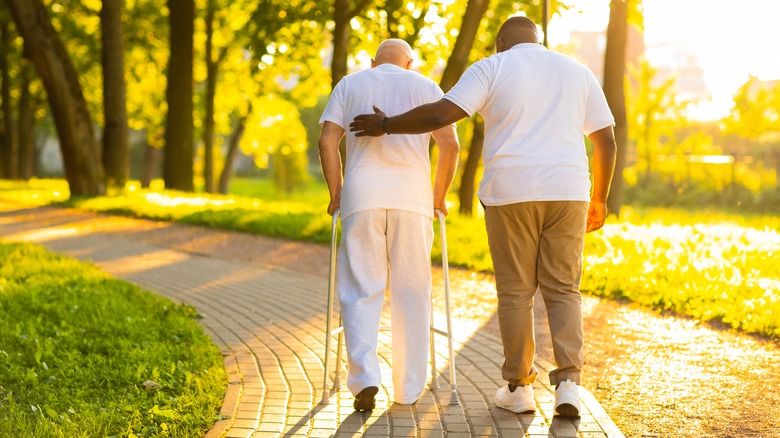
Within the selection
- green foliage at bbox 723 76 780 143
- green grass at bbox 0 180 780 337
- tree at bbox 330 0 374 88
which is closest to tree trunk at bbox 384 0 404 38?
tree at bbox 330 0 374 88

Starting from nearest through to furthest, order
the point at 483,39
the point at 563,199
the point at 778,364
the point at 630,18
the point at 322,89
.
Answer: the point at 563,199
the point at 778,364
the point at 630,18
the point at 483,39
the point at 322,89

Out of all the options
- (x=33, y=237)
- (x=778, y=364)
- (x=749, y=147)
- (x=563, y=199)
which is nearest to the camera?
(x=563, y=199)

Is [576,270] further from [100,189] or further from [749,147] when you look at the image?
[749,147]

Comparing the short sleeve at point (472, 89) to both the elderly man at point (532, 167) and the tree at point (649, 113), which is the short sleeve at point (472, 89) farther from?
the tree at point (649, 113)

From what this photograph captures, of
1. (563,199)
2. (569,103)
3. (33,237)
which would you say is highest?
(569,103)

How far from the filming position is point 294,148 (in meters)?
46.0

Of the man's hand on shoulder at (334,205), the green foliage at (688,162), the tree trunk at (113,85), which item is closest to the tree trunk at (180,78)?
the tree trunk at (113,85)

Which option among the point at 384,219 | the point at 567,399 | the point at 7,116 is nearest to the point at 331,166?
the point at 384,219

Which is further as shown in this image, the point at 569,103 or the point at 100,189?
the point at 100,189

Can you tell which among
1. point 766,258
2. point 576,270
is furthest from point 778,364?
point 766,258

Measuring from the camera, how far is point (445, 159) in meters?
5.44

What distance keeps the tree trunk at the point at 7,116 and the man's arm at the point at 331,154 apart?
28.6 m

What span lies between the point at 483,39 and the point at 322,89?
1102 centimetres

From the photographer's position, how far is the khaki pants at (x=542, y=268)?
503cm
